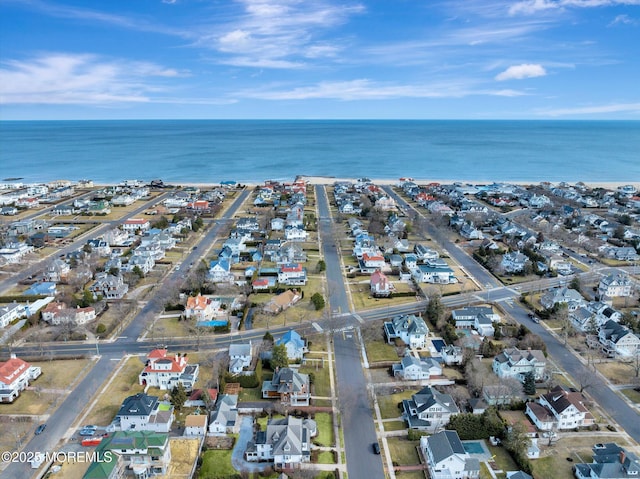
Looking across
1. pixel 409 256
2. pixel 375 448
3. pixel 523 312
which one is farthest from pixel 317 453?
pixel 409 256

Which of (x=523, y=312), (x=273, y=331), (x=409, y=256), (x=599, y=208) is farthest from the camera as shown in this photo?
(x=599, y=208)

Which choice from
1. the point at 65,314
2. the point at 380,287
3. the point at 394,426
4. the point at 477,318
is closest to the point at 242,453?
the point at 394,426

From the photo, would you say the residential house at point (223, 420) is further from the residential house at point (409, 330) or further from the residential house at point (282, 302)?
the residential house at point (409, 330)

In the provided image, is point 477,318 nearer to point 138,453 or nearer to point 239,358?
point 239,358

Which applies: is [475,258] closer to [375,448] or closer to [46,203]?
[375,448]

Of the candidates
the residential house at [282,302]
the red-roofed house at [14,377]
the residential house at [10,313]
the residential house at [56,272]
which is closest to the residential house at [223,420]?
the red-roofed house at [14,377]

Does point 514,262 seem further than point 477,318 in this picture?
Yes
